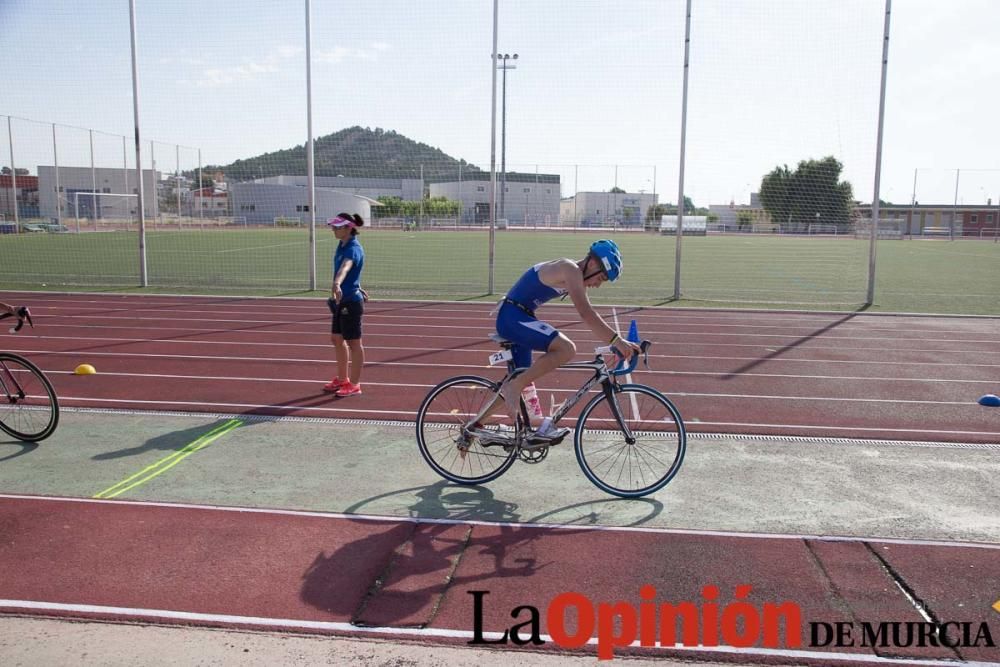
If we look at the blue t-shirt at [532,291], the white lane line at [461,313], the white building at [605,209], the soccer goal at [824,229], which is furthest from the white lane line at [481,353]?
the white building at [605,209]

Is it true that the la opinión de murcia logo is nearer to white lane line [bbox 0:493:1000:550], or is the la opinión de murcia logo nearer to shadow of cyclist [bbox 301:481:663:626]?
shadow of cyclist [bbox 301:481:663:626]

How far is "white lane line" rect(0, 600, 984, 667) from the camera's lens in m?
3.47

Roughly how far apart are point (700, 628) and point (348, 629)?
163cm

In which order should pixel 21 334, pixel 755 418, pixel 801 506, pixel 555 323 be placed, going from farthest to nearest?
pixel 555 323 → pixel 21 334 → pixel 755 418 → pixel 801 506

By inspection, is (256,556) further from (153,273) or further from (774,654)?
(153,273)

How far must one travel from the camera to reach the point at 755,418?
7.73 meters

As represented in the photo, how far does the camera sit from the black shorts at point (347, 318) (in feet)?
26.9

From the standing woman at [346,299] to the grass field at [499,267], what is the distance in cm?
981

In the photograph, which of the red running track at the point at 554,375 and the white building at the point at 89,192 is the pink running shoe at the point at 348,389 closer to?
the red running track at the point at 554,375

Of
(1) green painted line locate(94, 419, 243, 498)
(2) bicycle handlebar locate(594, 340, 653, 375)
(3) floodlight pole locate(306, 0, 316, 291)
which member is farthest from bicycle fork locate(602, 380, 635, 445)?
(3) floodlight pole locate(306, 0, 316, 291)

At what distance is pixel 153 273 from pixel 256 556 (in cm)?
2070

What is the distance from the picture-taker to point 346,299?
A: 8195mm

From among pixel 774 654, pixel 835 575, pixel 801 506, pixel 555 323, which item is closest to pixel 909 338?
pixel 555 323

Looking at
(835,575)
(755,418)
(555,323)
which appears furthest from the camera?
(555,323)
